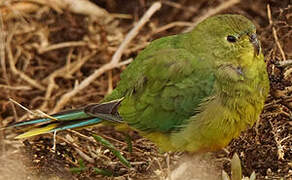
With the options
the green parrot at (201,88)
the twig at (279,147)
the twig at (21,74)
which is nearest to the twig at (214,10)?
the twig at (21,74)

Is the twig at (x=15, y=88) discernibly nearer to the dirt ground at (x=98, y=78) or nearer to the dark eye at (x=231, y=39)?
the dirt ground at (x=98, y=78)

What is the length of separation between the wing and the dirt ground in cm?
24

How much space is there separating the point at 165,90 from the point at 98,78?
153 cm

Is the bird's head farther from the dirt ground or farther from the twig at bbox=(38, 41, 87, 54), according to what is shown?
the twig at bbox=(38, 41, 87, 54)

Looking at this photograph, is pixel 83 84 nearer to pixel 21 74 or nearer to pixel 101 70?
pixel 101 70

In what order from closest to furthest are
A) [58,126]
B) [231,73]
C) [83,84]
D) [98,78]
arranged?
[231,73] → [58,126] → [83,84] → [98,78]

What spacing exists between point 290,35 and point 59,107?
1.79 m

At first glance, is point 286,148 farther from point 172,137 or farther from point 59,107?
point 59,107

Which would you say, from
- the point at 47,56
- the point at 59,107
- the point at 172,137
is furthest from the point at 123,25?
the point at 172,137

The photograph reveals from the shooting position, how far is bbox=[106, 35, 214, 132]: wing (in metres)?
3.18

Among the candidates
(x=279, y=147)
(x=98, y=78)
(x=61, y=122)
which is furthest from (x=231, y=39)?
(x=98, y=78)

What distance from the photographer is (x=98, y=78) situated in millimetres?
4695

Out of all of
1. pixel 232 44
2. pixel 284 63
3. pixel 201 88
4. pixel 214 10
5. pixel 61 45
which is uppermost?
pixel 214 10

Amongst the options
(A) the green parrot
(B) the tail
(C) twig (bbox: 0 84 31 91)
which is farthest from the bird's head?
(C) twig (bbox: 0 84 31 91)
